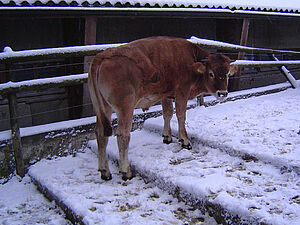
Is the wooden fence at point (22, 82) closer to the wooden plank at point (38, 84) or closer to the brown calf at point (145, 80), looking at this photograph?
the wooden plank at point (38, 84)

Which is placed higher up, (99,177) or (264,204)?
(264,204)

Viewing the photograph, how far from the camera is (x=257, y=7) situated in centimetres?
702

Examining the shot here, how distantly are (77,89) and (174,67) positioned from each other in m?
2.65

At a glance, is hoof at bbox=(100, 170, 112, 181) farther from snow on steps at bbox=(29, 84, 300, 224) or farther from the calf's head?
the calf's head

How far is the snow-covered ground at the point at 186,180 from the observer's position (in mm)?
2900

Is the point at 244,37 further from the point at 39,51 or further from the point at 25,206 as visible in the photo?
the point at 25,206

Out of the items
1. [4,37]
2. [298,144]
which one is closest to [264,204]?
[298,144]

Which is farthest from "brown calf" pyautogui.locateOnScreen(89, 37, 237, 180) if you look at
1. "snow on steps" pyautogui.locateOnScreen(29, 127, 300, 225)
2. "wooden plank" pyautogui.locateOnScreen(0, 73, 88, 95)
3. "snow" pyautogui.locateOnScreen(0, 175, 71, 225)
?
"wooden plank" pyautogui.locateOnScreen(0, 73, 88, 95)

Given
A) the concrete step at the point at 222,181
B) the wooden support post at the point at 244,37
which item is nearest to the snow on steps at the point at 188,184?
the concrete step at the point at 222,181

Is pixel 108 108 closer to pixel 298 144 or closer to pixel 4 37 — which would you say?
pixel 298 144

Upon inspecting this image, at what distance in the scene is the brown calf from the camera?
11.3 ft

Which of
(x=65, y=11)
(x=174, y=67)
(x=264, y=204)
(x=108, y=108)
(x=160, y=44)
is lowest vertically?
(x=264, y=204)

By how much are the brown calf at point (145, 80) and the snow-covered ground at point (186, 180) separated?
32 centimetres

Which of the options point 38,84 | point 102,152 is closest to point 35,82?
point 38,84
